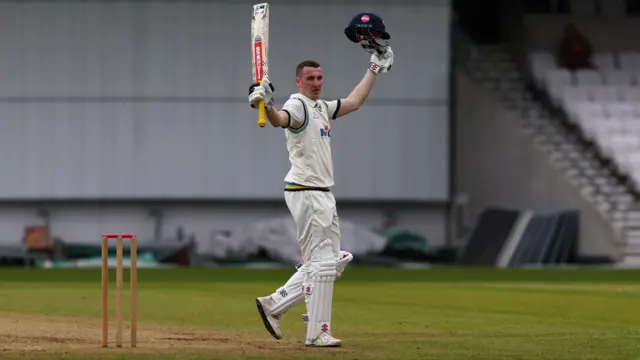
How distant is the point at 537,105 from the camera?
32031 mm

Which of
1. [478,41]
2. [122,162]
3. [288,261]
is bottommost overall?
[288,261]

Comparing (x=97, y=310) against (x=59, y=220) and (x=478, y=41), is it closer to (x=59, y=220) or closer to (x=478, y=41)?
(x=59, y=220)

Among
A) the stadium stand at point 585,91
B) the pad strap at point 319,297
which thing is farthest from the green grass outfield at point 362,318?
the stadium stand at point 585,91

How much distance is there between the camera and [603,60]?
32.6 meters

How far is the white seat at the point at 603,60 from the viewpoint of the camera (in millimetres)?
32375

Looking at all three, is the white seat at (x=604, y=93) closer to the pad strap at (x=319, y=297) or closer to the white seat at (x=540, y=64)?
the white seat at (x=540, y=64)

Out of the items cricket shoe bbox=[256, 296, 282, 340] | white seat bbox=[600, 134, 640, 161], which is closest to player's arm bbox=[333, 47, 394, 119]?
cricket shoe bbox=[256, 296, 282, 340]

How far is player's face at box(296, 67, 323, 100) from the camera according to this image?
31.9 ft

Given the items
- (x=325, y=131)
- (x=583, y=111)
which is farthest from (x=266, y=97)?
(x=583, y=111)

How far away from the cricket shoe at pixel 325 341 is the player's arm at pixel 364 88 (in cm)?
159

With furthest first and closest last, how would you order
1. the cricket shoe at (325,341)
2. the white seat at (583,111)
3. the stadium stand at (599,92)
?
the white seat at (583,111)
the stadium stand at (599,92)
the cricket shoe at (325,341)

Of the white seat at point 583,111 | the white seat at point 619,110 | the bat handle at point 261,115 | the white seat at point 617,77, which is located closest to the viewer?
the bat handle at point 261,115

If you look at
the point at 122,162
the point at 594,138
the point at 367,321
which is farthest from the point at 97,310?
the point at 594,138

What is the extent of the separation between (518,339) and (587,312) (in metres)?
3.59
